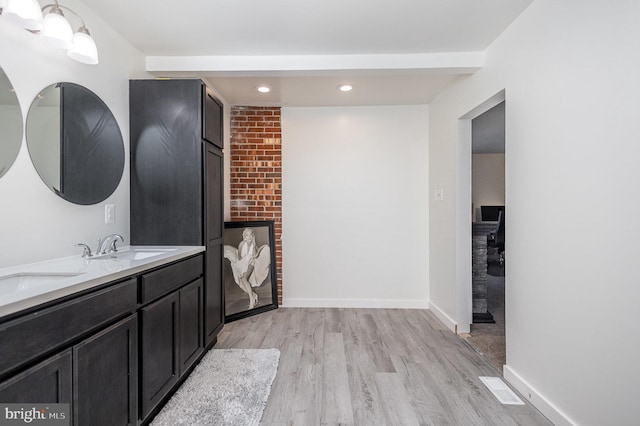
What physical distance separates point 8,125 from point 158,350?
1409 mm

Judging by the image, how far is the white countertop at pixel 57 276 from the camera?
1.00m

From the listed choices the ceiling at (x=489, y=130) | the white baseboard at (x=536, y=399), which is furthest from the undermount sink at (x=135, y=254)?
the ceiling at (x=489, y=130)

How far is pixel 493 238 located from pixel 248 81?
606 centimetres

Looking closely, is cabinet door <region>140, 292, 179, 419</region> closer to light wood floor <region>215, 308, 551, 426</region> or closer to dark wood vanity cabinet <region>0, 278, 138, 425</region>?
dark wood vanity cabinet <region>0, 278, 138, 425</region>

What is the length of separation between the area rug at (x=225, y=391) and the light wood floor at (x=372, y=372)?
98 mm

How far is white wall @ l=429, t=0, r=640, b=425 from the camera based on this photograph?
133 centimetres

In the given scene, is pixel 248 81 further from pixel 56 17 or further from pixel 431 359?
pixel 431 359

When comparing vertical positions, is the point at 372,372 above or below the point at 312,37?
below

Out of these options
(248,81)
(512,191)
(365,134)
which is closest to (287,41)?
(248,81)

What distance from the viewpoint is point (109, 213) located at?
2145 mm

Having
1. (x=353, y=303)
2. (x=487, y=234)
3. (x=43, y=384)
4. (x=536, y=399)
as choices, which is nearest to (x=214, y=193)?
(x=43, y=384)

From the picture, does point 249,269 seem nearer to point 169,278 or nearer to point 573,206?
point 169,278

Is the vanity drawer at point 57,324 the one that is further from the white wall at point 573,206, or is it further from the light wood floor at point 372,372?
the white wall at point 573,206

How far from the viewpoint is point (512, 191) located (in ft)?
7.11
